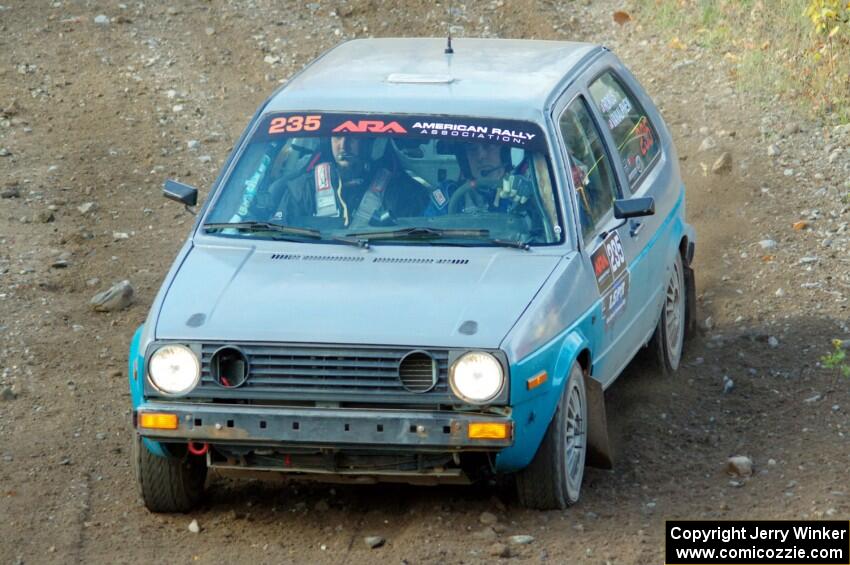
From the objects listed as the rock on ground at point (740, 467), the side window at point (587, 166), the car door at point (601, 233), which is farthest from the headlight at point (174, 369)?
the rock on ground at point (740, 467)

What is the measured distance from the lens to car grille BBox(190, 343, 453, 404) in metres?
5.69

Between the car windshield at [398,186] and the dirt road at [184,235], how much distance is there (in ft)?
3.63

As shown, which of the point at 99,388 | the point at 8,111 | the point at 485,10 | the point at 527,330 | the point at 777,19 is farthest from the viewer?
the point at 485,10

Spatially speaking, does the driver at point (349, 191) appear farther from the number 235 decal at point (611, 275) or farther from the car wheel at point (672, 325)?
the car wheel at point (672, 325)

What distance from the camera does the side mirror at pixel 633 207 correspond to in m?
6.83

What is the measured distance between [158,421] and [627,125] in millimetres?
3255

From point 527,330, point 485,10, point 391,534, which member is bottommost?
point 485,10

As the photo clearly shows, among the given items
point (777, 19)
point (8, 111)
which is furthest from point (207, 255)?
point (777, 19)

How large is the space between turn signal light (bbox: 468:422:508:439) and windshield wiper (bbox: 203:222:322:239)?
1312 millimetres

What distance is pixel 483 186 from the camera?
665 centimetres

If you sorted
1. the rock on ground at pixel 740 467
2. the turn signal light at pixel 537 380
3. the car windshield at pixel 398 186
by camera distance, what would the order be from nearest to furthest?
the turn signal light at pixel 537 380 → the car windshield at pixel 398 186 → the rock on ground at pixel 740 467

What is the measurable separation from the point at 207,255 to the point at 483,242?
1152 mm

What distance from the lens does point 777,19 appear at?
14.0 metres

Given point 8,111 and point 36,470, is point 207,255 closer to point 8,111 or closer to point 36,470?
point 36,470
